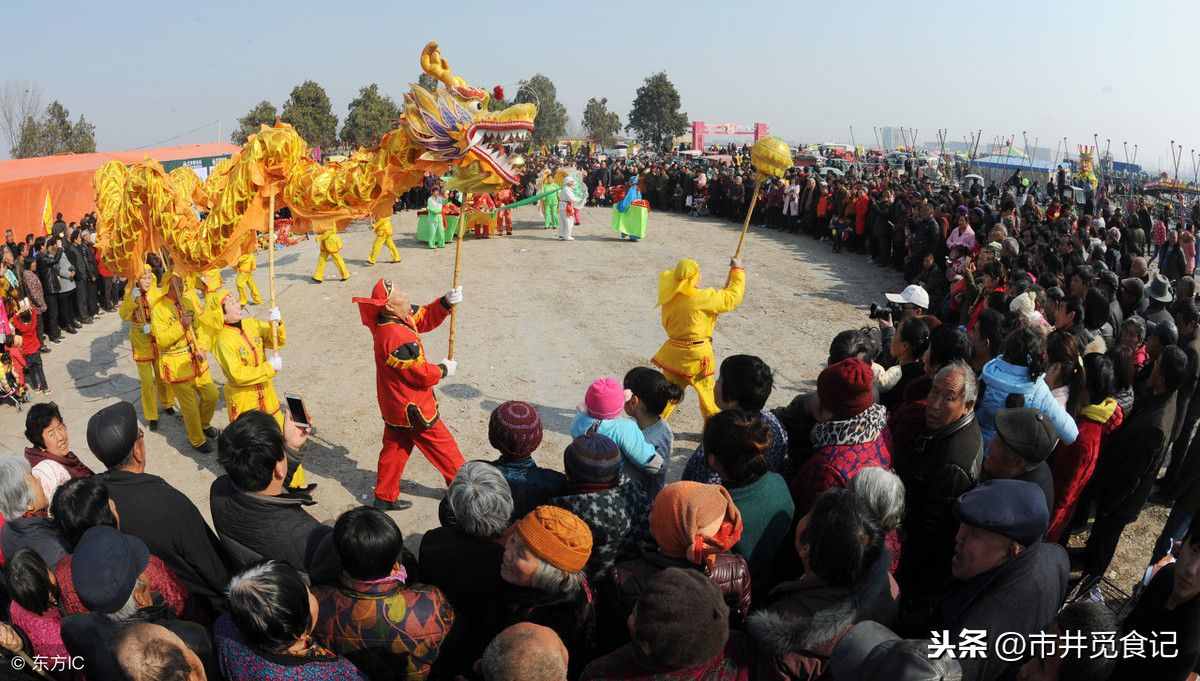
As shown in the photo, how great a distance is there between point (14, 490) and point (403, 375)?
7.58 feet

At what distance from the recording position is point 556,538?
7.90 ft

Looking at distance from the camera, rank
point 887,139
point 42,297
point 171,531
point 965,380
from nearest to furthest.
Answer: point 171,531
point 965,380
point 42,297
point 887,139

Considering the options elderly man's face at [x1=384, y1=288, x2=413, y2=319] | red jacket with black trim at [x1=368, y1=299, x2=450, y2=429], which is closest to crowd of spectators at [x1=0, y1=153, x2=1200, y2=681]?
red jacket with black trim at [x1=368, y1=299, x2=450, y2=429]

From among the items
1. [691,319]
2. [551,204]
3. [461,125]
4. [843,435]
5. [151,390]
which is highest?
[461,125]

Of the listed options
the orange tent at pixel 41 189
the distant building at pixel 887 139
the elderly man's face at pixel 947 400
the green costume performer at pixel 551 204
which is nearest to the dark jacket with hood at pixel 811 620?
the elderly man's face at pixel 947 400

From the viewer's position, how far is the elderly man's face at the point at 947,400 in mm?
3326

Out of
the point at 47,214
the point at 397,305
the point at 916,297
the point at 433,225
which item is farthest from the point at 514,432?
the point at 47,214

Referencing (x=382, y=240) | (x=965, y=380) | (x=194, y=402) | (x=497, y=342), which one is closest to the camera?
(x=965, y=380)

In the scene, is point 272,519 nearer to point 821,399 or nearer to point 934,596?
point 821,399

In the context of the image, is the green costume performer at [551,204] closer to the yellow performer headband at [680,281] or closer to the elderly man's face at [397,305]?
the yellow performer headband at [680,281]

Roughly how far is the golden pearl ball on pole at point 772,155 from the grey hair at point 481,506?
3947mm

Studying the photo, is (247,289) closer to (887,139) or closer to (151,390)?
(151,390)

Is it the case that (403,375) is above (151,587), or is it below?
above

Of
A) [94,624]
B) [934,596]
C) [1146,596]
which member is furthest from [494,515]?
[1146,596]
